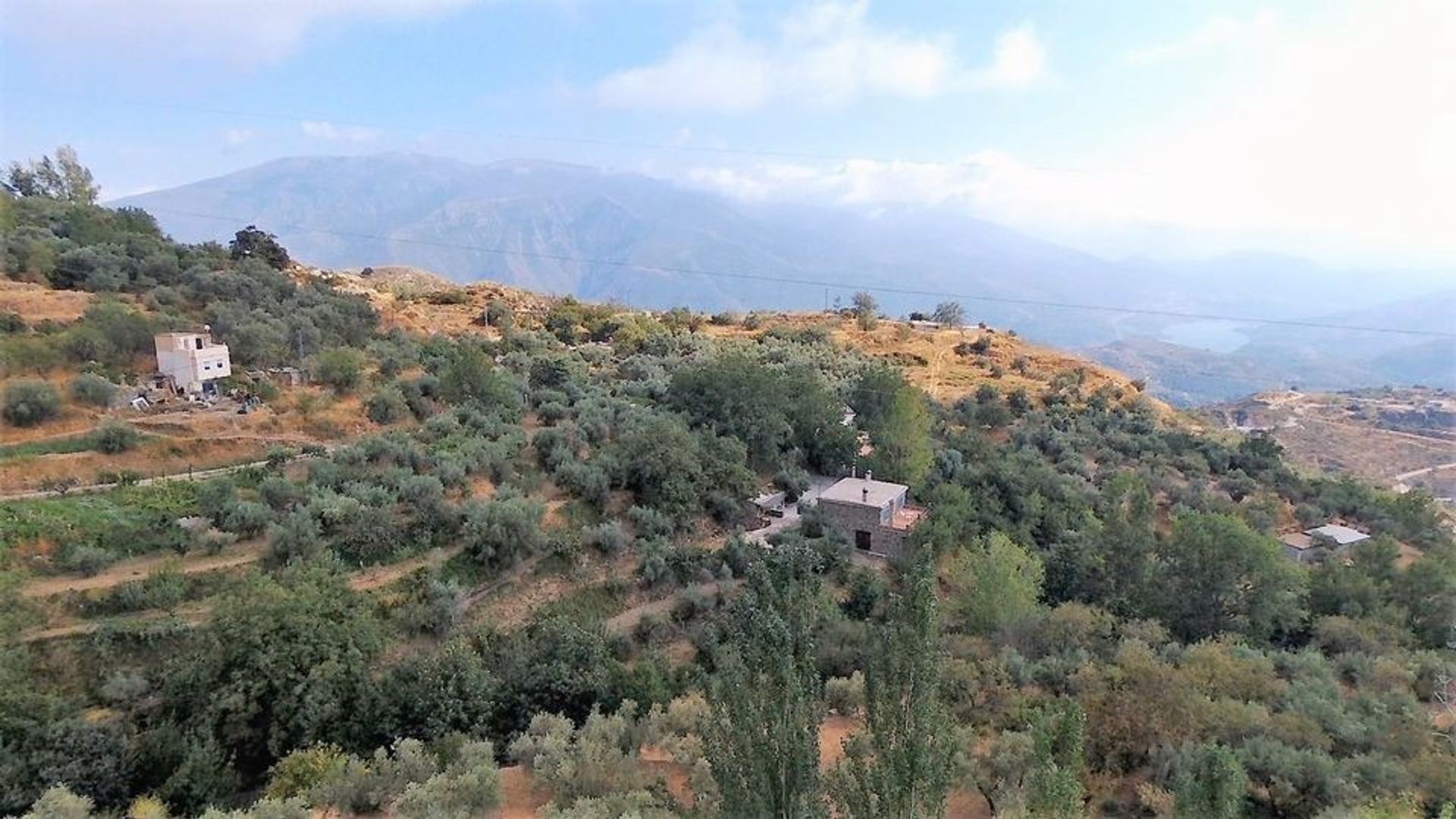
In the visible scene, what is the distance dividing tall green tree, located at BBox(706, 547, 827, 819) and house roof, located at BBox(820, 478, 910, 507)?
52.3 feet

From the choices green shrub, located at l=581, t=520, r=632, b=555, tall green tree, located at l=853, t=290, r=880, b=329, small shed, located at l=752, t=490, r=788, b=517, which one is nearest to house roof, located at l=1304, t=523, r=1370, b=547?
small shed, located at l=752, t=490, r=788, b=517

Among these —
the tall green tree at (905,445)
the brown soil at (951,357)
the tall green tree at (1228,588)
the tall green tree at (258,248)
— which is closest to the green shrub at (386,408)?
the tall green tree at (905,445)

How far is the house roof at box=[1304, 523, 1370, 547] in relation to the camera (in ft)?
81.9

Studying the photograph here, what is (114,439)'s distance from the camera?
19.5 meters

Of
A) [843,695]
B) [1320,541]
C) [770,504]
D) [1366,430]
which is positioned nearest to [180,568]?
[843,695]

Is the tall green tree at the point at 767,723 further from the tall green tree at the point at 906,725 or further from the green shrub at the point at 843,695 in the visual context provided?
the green shrub at the point at 843,695

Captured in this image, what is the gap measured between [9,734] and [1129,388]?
170ft

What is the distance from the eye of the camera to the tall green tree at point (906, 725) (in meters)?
6.43

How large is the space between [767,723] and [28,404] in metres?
24.2

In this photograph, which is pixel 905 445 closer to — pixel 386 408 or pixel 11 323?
pixel 386 408

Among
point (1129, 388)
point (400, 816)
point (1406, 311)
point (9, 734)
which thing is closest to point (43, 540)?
point (9, 734)

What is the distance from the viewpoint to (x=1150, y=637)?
15.8 m

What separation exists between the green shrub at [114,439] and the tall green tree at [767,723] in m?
20.7

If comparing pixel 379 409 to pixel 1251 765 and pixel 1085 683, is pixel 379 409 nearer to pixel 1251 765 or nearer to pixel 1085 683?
pixel 1085 683
